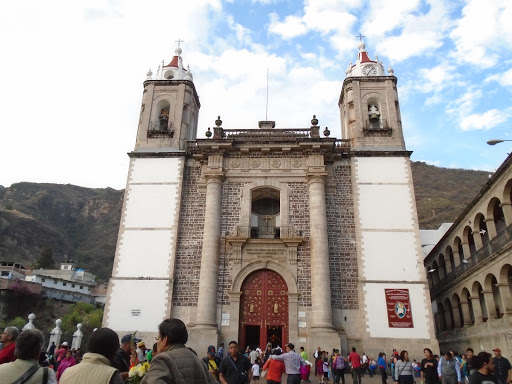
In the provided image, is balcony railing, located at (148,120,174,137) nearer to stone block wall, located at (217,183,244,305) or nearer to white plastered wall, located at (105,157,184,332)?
white plastered wall, located at (105,157,184,332)

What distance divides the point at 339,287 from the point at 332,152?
266 inches

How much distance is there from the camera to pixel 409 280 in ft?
61.2

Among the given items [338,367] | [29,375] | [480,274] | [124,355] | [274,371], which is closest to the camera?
[29,375]

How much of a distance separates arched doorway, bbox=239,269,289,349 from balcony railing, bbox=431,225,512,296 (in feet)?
30.6

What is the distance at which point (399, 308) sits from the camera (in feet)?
59.4

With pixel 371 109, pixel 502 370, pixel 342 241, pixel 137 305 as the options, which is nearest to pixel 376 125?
pixel 371 109

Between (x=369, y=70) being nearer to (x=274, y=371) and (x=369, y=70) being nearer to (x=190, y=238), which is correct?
(x=190, y=238)

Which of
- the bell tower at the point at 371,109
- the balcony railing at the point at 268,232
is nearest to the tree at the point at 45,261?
the balcony railing at the point at 268,232

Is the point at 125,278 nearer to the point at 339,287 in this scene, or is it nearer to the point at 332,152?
the point at 339,287

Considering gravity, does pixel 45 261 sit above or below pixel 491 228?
above

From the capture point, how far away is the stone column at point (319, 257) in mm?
17750

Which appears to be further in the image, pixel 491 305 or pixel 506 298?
pixel 491 305

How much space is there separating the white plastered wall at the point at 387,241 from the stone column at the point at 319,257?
70.1 inches

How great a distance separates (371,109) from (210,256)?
471 inches
